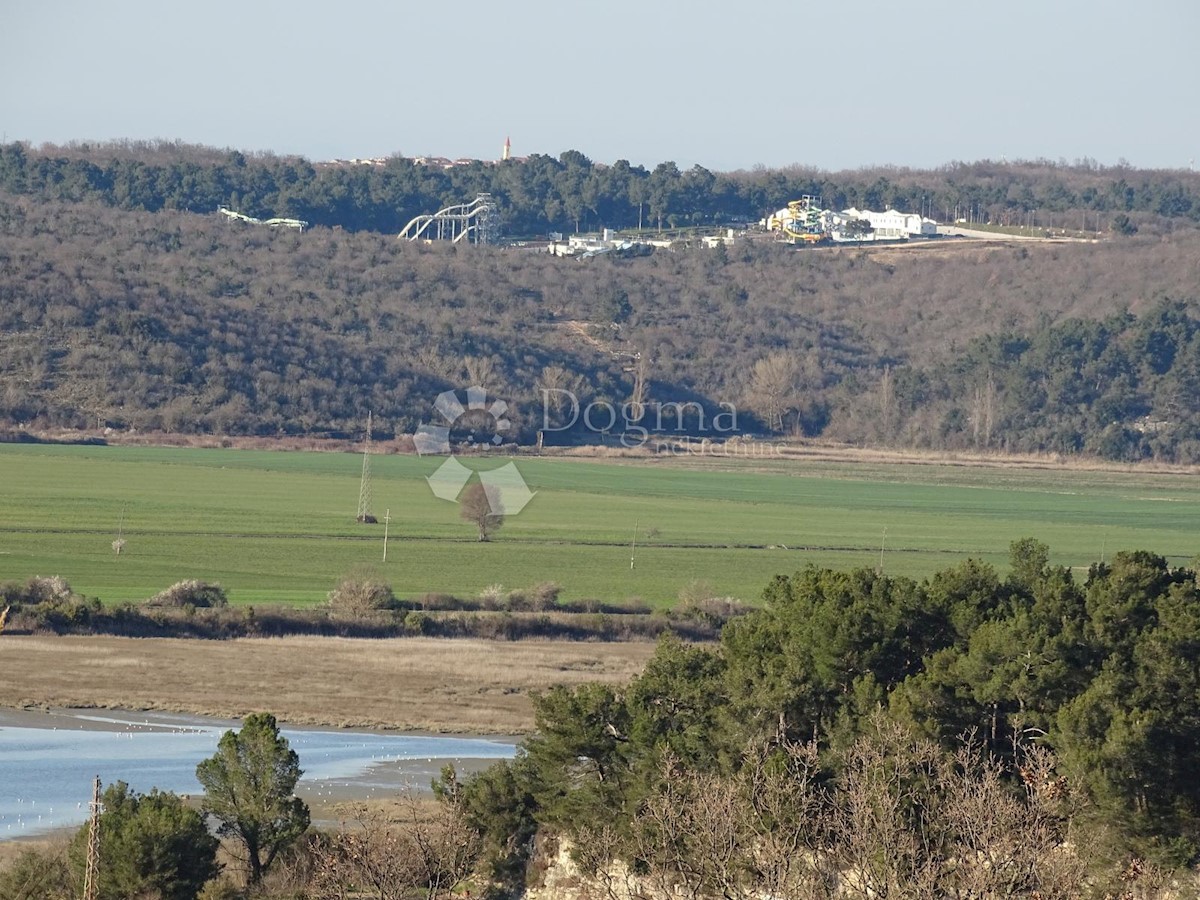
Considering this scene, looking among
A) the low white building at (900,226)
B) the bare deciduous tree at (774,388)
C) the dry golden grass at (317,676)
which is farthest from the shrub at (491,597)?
the low white building at (900,226)

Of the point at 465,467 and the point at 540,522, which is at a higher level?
the point at 465,467

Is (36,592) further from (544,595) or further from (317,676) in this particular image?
(544,595)

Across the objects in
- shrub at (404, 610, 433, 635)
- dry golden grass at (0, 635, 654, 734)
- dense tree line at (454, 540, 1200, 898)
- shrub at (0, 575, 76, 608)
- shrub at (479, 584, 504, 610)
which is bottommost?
dry golden grass at (0, 635, 654, 734)

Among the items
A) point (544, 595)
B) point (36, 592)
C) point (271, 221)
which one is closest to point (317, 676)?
point (36, 592)

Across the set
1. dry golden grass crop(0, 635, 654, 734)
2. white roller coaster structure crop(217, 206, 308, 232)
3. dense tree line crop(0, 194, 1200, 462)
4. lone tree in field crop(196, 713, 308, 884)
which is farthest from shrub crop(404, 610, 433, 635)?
white roller coaster structure crop(217, 206, 308, 232)

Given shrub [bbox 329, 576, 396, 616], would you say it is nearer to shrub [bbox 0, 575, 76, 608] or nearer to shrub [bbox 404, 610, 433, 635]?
shrub [bbox 404, 610, 433, 635]

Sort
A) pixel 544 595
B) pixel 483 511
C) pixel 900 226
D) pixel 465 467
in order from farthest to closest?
pixel 900 226 < pixel 465 467 < pixel 483 511 < pixel 544 595

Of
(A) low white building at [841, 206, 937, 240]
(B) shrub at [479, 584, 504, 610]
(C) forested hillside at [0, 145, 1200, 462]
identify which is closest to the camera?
(B) shrub at [479, 584, 504, 610]
